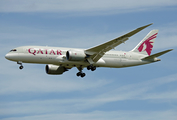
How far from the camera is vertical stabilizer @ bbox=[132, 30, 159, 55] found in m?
60.3

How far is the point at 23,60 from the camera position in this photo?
5131 cm

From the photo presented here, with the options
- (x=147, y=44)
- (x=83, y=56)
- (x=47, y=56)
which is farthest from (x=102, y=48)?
(x=147, y=44)

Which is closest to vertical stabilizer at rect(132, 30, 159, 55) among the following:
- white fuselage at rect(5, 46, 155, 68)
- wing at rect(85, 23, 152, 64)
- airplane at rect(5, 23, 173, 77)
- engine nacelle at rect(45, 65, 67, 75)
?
airplane at rect(5, 23, 173, 77)

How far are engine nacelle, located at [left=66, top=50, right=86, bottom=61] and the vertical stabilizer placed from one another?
11.4 metres

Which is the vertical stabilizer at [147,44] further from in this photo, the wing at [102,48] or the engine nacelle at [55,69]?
the engine nacelle at [55,69]

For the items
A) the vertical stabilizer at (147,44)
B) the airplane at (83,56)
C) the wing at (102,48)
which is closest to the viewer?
the wing at (102,48)

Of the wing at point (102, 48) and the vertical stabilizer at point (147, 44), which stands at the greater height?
the vertical stabilizer at point (147, 44)

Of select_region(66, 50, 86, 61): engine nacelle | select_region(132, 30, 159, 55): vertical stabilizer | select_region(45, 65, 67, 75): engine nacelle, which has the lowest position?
select_region(66, 50, 86, 61): engine nacelle

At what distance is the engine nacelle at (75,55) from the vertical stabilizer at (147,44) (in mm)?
11373

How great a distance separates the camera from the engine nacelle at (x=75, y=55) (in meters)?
51.5

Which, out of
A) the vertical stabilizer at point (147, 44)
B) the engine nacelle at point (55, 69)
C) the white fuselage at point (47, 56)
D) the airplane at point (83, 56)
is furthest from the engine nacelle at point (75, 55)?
the vertical stabilizer at point (147, 44)

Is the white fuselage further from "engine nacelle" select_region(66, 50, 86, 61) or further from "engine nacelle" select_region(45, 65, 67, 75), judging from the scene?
"engine nacelle" select_region(45, 65, 67, 75)

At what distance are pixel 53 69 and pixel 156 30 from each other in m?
19.3

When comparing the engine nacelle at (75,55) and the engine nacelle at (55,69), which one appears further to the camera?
the engine nacelle at (55,69)
